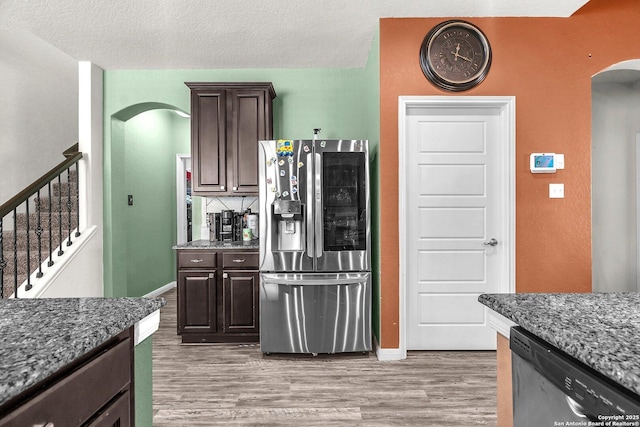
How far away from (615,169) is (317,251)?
10.9ft

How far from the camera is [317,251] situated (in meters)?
2.98

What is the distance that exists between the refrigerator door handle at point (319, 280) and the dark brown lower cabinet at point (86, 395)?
186 centimetres

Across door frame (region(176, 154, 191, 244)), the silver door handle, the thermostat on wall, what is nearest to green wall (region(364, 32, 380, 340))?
the silver door handle

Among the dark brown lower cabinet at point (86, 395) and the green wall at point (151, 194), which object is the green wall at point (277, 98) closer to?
the green wall at point (151, 194)

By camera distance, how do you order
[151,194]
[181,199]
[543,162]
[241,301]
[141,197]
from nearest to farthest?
[543,162]
[241,301]
[141,197]
[151,194]
[181,199]

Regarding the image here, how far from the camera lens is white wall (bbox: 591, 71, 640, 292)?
375cm

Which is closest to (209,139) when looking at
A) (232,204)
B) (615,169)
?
(232,204)

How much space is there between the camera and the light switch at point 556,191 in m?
2.93

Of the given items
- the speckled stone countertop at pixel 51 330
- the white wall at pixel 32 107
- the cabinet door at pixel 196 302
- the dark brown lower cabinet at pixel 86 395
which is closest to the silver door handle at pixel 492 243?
the cabinet door at pixel 196 302

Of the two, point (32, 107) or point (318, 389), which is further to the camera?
point (32, 107)

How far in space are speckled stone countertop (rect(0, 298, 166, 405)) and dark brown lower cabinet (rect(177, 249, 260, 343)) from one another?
6.81ft

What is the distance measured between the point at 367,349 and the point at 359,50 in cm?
276

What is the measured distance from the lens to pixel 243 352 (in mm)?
3145

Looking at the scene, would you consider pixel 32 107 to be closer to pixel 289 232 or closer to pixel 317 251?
pixel 289 232
